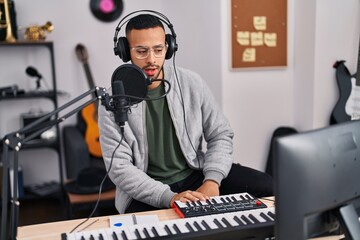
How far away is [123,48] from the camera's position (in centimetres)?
155

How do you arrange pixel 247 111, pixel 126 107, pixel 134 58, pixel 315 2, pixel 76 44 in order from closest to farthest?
pixel 126 107, pixel 134 58, pixel 315 2, pixel 247 111, pixel 76 44

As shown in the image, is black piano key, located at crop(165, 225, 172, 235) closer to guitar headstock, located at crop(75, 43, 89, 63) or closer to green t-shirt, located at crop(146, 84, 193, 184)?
green t-shirt, located at crop(146, 84, 193, 184)

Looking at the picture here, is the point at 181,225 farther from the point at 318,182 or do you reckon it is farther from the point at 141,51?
the point at 141,51

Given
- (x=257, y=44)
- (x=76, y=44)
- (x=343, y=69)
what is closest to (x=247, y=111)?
(x=257, y=44)

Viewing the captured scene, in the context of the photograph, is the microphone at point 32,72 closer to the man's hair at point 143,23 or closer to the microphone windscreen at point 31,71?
the microphone windscreen at point 31,71

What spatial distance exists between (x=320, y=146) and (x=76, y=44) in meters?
3.01

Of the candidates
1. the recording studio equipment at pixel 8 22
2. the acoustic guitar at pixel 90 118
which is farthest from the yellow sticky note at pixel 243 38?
the recording studio equipment at pixel 8 22

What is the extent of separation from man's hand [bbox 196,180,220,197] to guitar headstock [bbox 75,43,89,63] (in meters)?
2.22

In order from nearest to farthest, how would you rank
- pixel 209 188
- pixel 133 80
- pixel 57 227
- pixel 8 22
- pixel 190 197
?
1. pixel 133 80
2. pixel 57 227
3. pixel 190 197
4. pixel 209 188
5. pixel 8 22

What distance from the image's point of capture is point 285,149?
0.78 m

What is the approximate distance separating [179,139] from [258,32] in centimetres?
158

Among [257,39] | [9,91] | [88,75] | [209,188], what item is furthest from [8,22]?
[209,188]

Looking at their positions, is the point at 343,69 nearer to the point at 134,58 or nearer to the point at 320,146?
the point at 134,58

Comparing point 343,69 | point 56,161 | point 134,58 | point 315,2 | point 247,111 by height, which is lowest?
point 56,161
